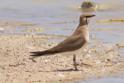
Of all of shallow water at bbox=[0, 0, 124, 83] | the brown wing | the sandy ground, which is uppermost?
the brown wing

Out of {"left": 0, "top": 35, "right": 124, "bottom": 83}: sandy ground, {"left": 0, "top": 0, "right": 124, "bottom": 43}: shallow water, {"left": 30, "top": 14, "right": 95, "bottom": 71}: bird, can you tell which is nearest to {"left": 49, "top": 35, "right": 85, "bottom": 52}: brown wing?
{"left": 30, "top": 14, "right": 95, "bottom": 71}: bird

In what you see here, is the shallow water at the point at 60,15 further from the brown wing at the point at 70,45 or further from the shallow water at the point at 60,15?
the brown wing at the point at 70,45

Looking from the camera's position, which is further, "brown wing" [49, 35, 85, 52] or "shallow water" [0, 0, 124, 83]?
"shallow water" [0, 0, 124, 83]

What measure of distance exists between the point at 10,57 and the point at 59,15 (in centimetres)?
551

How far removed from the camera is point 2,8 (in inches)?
735

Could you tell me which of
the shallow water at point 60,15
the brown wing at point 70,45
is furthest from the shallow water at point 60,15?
the brown wing at point 70,45

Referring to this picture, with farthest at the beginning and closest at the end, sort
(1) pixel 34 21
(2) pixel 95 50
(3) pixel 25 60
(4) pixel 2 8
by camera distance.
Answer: (4) pixel 2 8 < (1) pixel 34 21 < (2) pixel 95 50 < (3) pixel 25 60

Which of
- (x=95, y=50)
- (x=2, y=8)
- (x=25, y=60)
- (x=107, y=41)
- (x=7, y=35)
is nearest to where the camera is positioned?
(x=25, y=60)

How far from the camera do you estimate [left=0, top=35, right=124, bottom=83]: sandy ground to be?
34.9 feet

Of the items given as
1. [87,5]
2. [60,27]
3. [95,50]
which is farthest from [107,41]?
[87,5]

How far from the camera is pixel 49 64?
Result: 1170 centimetres

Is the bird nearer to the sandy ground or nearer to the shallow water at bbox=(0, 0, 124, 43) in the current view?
the sandy ground

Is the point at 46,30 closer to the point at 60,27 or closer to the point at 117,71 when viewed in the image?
the point at 60,27

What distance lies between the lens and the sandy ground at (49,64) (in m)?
10.6
